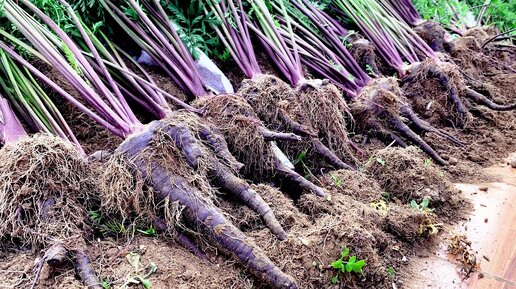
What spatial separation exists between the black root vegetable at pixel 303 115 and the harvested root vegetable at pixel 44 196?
1215mm

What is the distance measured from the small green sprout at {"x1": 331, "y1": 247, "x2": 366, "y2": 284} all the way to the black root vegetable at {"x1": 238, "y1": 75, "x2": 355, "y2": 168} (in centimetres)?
90

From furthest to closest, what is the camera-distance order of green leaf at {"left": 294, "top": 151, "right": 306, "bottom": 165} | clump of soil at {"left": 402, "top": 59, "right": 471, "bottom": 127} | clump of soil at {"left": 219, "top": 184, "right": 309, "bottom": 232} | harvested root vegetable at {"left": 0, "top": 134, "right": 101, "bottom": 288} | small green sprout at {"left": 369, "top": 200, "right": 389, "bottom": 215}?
clump of soil at {"left": 402, "top": 59, "right": 471, "bottom": 127}, green leaf at {"left": 294, "top": 151, "right": 306, "bottom": 165}, small green sprout at {"left": 369, "top": 200, "right": 389, "bottom": 215}, clump of soil at {"left": 219, "top": 184, "right": 309, "bottom": 232}, harvested root vegetable at {"left": 0, "top": 134, "right": 101, "bottom": 288}

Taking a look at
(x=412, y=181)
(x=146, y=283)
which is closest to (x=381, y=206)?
(x=412, y=181)

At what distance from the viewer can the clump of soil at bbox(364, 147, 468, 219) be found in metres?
2.86

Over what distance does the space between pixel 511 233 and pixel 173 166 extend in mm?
1912

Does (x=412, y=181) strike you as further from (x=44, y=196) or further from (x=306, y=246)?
(x=44, y=196)

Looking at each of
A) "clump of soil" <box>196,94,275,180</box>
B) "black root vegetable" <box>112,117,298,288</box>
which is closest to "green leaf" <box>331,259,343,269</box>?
"black root vegetable" <box>112,117,298,288</box>

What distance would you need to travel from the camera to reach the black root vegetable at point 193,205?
6.74 ft

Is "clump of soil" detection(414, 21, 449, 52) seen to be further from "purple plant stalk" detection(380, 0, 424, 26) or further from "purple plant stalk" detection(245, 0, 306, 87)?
"purple plant stalk" detection(245, 0, 306, 87)

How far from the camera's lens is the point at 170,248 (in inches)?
82.6

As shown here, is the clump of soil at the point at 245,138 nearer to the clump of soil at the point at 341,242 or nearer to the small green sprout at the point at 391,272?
the clump of soil at the point at 341,242

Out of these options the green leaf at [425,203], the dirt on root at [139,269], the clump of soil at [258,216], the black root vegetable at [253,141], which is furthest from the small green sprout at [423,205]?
the dirt on root at [139,269]

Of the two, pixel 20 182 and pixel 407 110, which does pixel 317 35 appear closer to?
pixel 407 110

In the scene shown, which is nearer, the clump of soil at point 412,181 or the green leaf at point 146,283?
the green leaf at point 146,283
